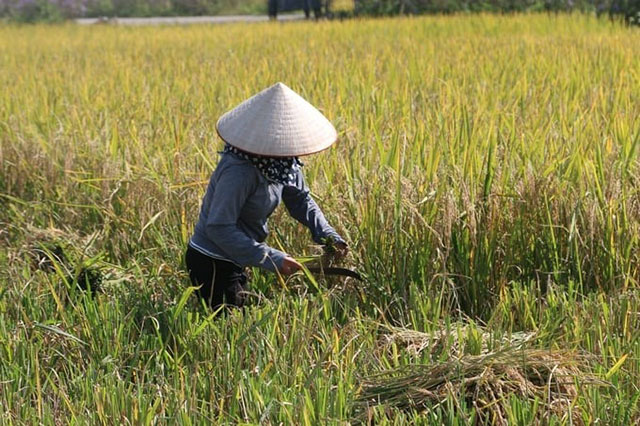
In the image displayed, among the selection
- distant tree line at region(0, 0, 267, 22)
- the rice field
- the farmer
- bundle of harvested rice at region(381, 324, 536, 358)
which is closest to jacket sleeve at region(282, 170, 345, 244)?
the farmer

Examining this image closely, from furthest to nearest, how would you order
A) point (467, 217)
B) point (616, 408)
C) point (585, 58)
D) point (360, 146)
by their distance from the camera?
point (585, 58)
point (360, 146)
point (467, 217)
point (616, 408)

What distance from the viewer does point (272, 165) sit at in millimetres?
2240

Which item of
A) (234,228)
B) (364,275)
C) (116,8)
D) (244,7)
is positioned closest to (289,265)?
(234,228)

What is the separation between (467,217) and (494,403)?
73cm

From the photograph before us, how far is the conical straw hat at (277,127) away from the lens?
7.03ft

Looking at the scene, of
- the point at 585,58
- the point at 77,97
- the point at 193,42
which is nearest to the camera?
the point at 77,97

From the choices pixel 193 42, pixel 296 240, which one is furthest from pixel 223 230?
pixel 193 42

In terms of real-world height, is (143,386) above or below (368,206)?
below

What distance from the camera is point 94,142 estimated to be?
3.46 meters

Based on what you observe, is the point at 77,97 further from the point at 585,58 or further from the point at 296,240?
the point at 585,58

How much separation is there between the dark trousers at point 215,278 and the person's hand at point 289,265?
22 centimetres

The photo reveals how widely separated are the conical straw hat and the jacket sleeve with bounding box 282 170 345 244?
190 mm

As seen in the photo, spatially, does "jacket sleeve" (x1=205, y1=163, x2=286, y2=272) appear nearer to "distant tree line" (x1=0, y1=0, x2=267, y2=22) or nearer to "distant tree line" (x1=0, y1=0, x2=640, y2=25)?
"distant tree line" (x1=0, y1=0, x2=640, y2=25)

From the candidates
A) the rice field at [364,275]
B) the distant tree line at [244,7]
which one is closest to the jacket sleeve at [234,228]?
the rice field at [364,275]
